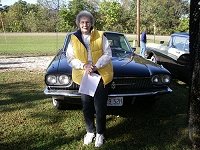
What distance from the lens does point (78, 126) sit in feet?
12.2

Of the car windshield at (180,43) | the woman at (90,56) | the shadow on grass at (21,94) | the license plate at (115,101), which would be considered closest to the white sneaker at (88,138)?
the woman at (90,56)

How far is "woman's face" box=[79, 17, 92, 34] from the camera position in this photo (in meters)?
2.82

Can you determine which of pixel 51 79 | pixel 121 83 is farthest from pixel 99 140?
pixel 51 79

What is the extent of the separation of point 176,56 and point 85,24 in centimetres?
440

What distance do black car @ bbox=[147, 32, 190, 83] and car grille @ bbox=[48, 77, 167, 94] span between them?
2.35 meters

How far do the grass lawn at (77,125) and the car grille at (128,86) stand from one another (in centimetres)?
61

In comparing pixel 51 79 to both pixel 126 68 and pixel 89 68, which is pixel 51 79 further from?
pixel 126 68

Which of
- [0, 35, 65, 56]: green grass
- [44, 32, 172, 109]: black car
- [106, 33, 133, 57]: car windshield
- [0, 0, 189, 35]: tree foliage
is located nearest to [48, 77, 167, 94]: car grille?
[44, 32, 172, 109]: black car

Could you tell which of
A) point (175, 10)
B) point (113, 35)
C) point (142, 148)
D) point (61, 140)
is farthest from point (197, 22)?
point (175, 10)

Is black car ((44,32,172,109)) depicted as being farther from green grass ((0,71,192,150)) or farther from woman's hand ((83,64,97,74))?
woman's hand ((83,64,97,74))

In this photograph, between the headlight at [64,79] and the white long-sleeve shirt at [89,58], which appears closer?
the white long-sleeve shirt at [89,58]

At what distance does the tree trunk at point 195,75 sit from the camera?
2691 millimetres

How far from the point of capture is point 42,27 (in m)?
49.9

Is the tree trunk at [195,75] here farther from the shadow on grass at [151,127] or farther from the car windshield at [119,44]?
the car windshield at [119,44]
